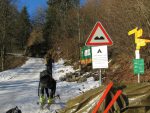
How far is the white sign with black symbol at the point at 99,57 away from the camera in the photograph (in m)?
10.6

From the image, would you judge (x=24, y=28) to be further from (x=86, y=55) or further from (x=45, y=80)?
(x=45, y=80)

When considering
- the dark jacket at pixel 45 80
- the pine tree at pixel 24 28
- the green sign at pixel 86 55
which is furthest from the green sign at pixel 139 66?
the pine tree at pixel 24 28

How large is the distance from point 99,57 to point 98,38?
59 centimetres

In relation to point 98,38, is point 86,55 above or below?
below

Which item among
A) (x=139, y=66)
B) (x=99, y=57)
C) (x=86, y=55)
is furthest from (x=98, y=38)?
(x=86, y=55)

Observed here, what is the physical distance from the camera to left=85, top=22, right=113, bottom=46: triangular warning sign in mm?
10836

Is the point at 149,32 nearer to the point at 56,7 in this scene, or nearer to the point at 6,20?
the point at 6,20

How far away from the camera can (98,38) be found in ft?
35.9

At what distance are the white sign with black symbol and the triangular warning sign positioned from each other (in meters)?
0.18

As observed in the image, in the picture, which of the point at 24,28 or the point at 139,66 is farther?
the point at 24,28

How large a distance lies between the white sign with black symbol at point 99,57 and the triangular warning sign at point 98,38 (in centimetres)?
18

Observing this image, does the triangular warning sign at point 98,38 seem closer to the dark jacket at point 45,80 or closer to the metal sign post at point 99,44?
the metal sign post at point 99,44

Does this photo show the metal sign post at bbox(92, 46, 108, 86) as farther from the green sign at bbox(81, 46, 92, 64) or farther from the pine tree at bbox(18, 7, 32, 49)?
the pine tree at bbox(18, 7, 32, 49)

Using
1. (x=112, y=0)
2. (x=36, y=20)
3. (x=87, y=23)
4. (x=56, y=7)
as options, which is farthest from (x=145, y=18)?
(x=36, y=20)
